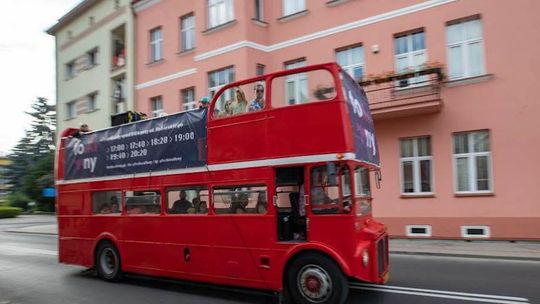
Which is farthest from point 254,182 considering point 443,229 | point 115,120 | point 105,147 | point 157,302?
point 443,229

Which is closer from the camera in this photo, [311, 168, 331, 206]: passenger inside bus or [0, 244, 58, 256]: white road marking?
[311, 168, 331, 206]: passenger inside bus

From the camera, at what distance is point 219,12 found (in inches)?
795

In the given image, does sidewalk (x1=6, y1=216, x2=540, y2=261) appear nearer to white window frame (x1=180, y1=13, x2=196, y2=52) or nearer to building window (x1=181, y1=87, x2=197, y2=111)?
building window (x1=181, y1=87, x2=197, y2=111)

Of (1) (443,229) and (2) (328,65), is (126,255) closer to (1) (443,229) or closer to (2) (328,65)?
(2) (328,65)

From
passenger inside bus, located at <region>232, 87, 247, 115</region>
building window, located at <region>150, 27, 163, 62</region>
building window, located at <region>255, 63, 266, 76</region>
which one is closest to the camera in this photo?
passenger inside bus, located at <region>232, 87, 247, 115</region>

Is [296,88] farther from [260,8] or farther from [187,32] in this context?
[187,32]

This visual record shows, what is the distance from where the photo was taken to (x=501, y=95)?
1426 cm

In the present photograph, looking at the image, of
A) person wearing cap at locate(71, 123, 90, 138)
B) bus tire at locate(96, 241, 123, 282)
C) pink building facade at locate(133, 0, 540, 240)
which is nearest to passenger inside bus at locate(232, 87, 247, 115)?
bus tire at locate(96, 241, 123, 282)

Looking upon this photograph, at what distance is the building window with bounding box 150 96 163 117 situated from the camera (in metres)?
23.7

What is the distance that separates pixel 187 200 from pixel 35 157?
61.6 m

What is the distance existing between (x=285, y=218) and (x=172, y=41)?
17.2 metres

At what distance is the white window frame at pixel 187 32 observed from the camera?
2186 cm

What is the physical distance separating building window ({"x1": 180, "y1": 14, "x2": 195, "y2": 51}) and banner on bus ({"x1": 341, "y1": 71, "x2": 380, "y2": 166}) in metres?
15.1

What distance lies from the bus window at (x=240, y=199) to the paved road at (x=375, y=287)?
1397 mm
